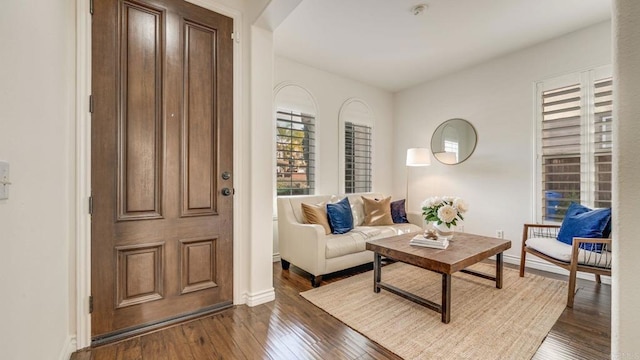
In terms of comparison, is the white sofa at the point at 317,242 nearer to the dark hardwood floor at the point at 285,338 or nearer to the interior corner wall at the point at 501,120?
the dark hardwood floor at the point at 285,338

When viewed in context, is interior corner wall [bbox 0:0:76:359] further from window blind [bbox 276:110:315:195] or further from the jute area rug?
window blind [bbox 276:110:315:195]

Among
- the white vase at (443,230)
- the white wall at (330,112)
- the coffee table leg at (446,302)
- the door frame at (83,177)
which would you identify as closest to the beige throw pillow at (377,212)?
the white wall at (330,112)

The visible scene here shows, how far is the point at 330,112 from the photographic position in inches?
163

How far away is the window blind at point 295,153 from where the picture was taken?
3.61 metres

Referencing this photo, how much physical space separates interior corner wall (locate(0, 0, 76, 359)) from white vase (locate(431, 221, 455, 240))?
8.99 ft

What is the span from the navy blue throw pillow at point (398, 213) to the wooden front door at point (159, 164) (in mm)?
2407

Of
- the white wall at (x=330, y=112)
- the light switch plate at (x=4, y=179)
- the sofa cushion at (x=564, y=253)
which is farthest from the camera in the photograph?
the white wall at (x=330, y=112)

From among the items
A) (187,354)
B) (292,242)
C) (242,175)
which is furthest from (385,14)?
(187,354)

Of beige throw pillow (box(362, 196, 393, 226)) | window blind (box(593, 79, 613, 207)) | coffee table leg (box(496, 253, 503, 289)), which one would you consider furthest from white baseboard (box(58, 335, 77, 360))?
window blind (box(593, 79, 613, 207))

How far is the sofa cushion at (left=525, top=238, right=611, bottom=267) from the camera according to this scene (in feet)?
7.18

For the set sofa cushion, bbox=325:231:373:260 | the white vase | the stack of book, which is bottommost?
sofa cushion, bbox=325:231:373:260

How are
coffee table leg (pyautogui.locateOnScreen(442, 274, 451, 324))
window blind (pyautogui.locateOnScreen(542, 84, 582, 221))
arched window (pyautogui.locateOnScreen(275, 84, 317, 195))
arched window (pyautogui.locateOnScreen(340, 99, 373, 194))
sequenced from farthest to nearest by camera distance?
arched window (pyautogui.locateOnScreen(340, 99, 373, 194)) < arched window (pyautogui.locateOnScreen(275, 84, 317, 195)) < window blind (pyautogui.locateOnScreen(542, 84, 582, 221)) < coffee table leg (pyautogui.locateOnScreen(442, 274, 451, 324))

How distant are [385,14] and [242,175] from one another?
6.90 feet

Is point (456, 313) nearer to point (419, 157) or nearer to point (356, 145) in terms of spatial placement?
point (419, 157)
